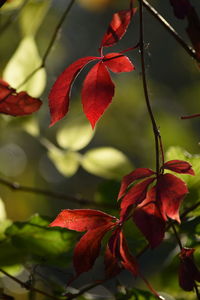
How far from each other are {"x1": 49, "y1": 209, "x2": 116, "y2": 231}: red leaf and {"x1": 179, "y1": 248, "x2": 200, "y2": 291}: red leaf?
83mm

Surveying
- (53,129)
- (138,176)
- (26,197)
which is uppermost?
(138,176)

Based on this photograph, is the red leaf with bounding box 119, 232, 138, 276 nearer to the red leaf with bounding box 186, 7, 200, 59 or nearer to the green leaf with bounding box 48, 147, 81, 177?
the red leaf with bounding box 186, 7, 200, 59

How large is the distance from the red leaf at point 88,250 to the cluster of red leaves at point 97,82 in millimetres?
115

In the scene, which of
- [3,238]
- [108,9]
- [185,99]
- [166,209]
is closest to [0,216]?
[3,238]

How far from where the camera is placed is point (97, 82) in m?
0.62

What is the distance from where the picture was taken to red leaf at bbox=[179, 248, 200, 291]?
583 millimetres

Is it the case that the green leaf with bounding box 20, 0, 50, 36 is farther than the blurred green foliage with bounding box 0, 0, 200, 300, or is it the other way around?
the green leaf with bounding box 20, 0, 50, 36

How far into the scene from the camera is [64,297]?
732mm

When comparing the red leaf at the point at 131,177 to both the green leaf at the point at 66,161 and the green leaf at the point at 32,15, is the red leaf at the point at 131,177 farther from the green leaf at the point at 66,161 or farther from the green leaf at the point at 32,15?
the green leaf at the point at 32,15

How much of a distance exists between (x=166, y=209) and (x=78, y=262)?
0.12m

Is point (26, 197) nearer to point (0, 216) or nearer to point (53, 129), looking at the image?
point (53, 129)

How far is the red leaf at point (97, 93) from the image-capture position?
0.60 metres

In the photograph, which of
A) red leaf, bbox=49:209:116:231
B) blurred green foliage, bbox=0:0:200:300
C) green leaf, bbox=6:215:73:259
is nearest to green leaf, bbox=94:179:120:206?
blurred green foliage, bbox=0:0:200:300

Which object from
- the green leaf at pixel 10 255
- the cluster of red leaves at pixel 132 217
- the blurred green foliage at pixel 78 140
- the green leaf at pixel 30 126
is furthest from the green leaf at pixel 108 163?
the cluster of red leaves at pixel 132 217
